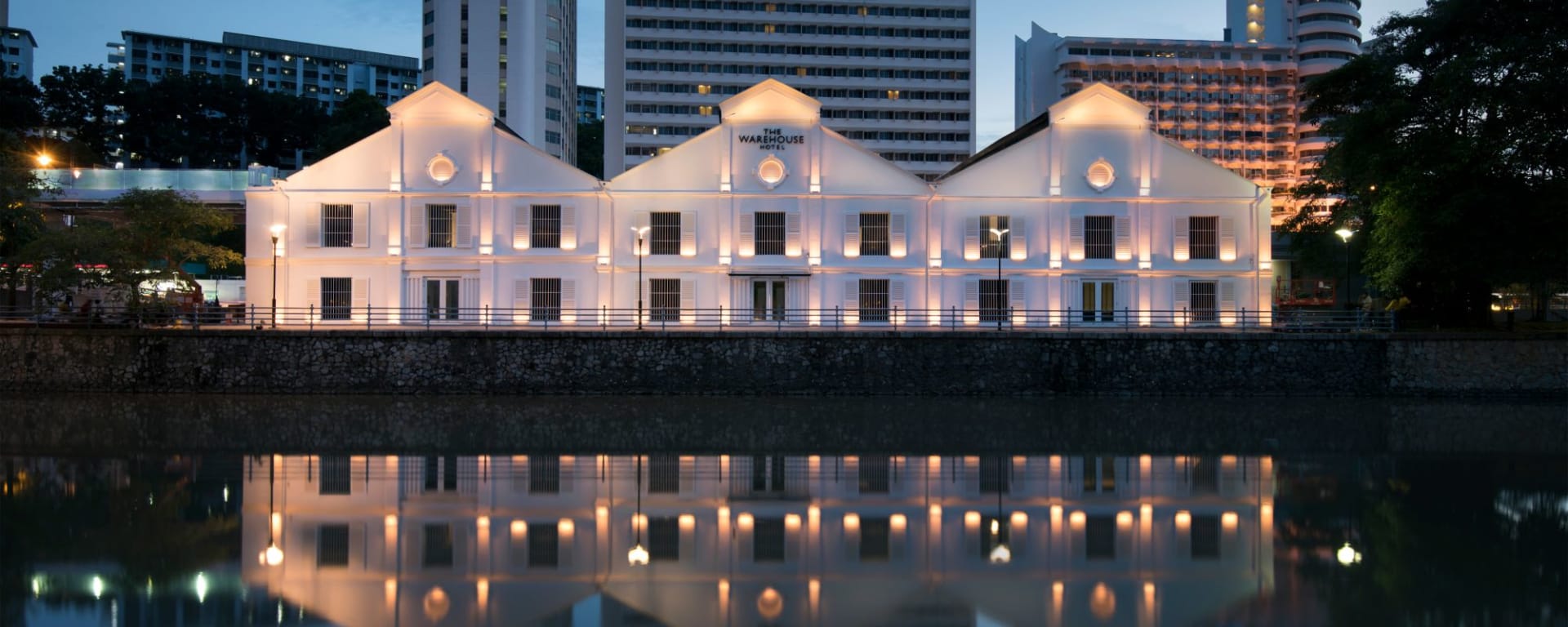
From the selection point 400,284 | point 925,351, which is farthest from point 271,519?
point 400,284

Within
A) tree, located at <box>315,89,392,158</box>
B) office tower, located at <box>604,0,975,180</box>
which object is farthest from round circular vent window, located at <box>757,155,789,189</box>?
office tower, located at <box>604,0,975,180</box>

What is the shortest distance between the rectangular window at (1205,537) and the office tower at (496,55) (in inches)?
3222

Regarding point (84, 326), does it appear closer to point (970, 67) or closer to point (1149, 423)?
point (1149, 423)

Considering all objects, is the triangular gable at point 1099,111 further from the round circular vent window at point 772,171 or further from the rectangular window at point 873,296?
the round circular vent window at point 772,171

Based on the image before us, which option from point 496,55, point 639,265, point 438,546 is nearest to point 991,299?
point 639,265

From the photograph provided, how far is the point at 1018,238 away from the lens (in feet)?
133

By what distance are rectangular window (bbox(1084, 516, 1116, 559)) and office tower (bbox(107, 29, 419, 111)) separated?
139141 mm

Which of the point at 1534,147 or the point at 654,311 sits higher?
the point at 1534,147

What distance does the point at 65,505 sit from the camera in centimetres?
1708

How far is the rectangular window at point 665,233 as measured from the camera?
39938mm

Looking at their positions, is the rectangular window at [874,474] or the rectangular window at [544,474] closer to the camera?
the rectangular window at [544,474]

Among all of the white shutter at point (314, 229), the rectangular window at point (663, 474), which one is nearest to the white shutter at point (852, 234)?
the white shutter at point (314, 229)

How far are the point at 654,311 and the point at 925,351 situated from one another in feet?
33.1

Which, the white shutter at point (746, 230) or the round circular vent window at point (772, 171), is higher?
the round circular vent window at point (772, 171)
